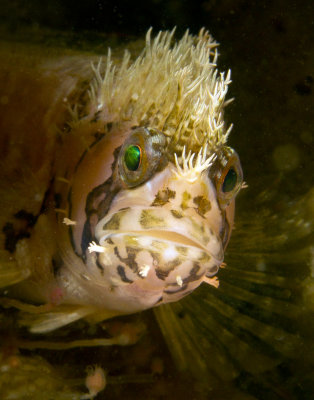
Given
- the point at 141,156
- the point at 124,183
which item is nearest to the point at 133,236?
the point at 124,183

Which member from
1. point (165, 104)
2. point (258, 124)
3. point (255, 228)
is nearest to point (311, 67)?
point (258, 124)

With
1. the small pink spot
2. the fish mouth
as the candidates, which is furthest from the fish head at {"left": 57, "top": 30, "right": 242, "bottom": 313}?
the small pink spot

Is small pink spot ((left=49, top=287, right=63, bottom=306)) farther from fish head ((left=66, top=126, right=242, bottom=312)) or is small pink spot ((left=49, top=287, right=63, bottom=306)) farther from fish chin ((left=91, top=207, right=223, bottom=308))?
fish chin ((left=91, top=207, right=223, bottom=308))

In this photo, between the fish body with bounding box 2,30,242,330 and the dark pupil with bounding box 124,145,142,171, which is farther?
the dark pupil with bounding box 124,145,142,171

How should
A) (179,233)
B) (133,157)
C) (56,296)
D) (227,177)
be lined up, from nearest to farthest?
(179,233) → (133,157) → (227,177) → (56,296)

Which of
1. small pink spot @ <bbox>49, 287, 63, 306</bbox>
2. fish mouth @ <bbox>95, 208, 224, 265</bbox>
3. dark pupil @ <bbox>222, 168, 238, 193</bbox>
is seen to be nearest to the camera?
fish mouth @ <bbox>95, 208, 224, 265</bbox>

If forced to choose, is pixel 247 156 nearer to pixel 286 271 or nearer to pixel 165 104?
pixel 286 271

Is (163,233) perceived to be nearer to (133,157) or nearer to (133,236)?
(133,236)
